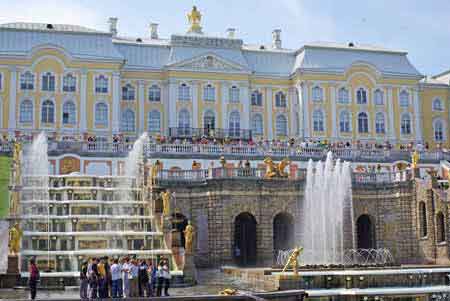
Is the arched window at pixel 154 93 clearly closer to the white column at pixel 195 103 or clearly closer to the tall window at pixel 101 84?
the white column at pixel 195 103

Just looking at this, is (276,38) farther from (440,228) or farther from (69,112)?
(440,228)

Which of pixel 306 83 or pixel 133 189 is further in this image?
pixel 306 83

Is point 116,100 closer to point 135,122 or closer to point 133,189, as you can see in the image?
point 135,122

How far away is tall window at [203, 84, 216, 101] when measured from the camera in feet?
234

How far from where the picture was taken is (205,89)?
71.2 metres

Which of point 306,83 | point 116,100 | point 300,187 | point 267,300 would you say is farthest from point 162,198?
point 306,83

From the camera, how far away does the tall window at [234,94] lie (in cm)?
7188

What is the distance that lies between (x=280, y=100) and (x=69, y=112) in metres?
20.9

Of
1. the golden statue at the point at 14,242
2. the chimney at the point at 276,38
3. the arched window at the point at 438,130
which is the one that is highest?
the chimney at the point at 276,38

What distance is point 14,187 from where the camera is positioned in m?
39.4

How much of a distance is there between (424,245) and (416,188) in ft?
12.2

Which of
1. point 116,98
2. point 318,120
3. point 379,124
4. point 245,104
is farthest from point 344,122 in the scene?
point 116,98

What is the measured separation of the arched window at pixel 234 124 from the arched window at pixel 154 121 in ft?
22.2

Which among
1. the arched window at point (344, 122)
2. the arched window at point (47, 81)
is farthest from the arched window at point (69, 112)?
the arched window at point (344, 122)
